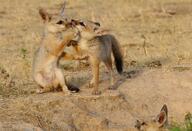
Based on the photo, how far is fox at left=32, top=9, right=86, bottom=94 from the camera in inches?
397

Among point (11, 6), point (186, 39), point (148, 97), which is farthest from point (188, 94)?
point (11, 6)

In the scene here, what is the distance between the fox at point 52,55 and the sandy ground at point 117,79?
0.19 meters

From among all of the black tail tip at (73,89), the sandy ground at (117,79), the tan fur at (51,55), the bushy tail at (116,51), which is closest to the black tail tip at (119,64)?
the bushy tail at (116,51)

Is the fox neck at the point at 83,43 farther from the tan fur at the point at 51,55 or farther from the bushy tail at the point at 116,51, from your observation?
the bushy tail at the point at 116,51

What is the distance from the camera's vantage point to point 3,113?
898 cm

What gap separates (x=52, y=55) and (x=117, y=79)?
49.6 inches

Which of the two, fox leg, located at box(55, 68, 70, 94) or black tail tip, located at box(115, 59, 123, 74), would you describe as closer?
fox leg, located at box(55, 68, 70, 94)

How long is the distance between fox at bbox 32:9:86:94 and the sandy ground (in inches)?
7.4

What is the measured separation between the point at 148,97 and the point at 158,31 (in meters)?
6.41

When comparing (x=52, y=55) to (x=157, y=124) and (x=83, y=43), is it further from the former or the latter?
(x=157, y=124)

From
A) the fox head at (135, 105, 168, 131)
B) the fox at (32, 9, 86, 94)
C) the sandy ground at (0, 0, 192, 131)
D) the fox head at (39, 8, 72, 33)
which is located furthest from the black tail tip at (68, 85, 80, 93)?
the fox head at (135, 105, 168, 131)

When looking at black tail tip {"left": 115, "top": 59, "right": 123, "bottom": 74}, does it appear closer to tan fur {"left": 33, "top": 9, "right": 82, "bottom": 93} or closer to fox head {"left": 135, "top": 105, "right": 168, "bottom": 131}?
tan fur {"left": 33, "top": 9, "right": 82, "bottom": 93}

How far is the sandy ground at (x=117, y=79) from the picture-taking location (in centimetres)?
935

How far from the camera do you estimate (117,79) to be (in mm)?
10977
